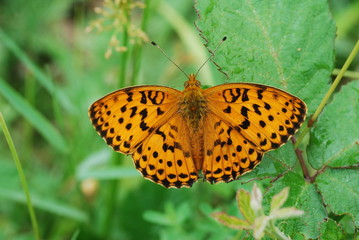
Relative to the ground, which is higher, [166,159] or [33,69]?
[33,69]

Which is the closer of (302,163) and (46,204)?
(302,163)

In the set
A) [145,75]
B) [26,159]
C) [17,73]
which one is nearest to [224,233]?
[26,159]

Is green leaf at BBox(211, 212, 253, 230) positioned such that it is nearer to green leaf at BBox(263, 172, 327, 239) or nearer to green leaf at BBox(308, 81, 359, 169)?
green leaf at BBox(263, 172, 327, 239)

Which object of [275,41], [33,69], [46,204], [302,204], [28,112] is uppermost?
[275,41]

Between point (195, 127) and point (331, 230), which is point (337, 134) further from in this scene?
point (195, 127)

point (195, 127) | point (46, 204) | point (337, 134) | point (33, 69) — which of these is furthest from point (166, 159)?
point (33, 69)

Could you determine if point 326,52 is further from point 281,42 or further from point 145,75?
point 145,75

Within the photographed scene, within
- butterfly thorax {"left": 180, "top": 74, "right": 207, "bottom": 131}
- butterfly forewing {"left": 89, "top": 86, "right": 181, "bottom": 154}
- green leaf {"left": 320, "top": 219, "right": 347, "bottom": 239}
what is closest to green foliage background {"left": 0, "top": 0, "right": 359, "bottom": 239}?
green leaf {"left": 320, "top": 219, "right": 347, "bottom": 239}
